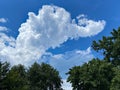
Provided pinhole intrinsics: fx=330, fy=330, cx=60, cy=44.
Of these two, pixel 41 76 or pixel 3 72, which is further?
pixel 41 76

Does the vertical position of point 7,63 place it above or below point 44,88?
below

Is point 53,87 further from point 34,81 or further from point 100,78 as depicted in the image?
point 100,78

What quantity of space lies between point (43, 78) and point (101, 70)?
1195 inches

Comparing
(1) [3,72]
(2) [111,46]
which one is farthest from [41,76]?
(1) [3,72]

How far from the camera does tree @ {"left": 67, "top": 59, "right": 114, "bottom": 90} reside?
58906 millimetres

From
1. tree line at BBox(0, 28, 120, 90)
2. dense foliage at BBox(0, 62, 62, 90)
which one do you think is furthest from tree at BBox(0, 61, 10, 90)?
dense foliage at BBox(0, 62, 62, 90)

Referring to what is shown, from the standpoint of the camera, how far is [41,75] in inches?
3440

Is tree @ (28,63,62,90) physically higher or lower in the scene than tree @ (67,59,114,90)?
higher

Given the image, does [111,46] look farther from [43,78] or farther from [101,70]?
Answer: [43,78]

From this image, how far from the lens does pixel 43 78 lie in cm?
8731

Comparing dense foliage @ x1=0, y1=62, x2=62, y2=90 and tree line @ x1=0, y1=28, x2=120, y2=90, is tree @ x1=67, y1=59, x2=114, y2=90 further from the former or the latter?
dense foliage @ x1=0, y1=62, x2=62, y2=90

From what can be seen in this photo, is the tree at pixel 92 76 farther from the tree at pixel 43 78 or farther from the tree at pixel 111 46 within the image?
the tree at pixel 43 78

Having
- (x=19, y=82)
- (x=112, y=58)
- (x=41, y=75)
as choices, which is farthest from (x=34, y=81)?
(x=19, y=82)

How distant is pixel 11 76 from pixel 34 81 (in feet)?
146
